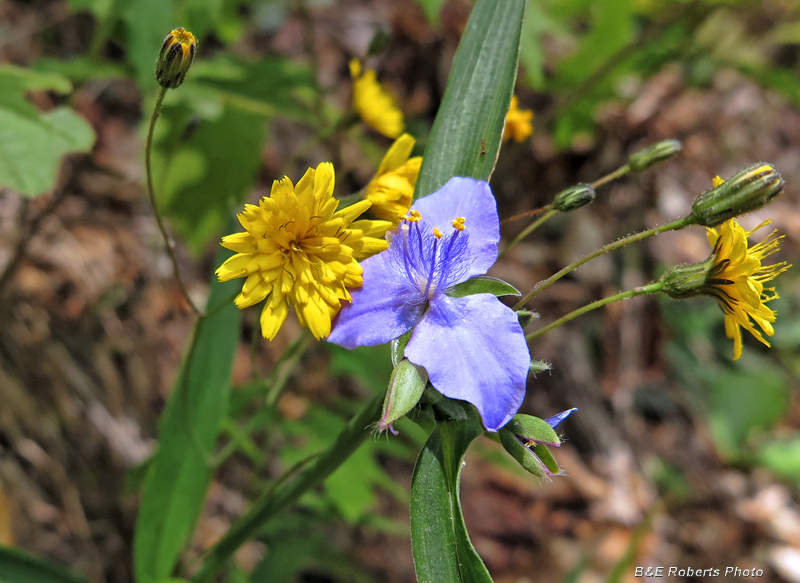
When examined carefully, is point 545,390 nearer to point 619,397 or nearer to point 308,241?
point 619,397

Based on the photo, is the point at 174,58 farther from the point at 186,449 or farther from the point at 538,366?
the point at 186,449

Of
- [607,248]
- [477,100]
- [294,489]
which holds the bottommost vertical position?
[294,489]

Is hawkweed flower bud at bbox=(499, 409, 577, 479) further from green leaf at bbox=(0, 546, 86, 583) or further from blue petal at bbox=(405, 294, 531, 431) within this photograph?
green leaf at bbox=(0, 546, 86, 583)

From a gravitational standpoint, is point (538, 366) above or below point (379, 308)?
below

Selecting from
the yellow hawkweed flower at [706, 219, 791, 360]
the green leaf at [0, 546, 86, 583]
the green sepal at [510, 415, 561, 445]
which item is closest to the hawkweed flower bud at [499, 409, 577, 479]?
the green sepal at [510, 415, 561, 445]

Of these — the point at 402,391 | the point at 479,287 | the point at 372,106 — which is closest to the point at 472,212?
the point at 479,287

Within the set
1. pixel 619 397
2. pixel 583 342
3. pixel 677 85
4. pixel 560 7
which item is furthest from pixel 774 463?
pixel 560 7

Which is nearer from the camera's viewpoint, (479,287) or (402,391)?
(402,391)
